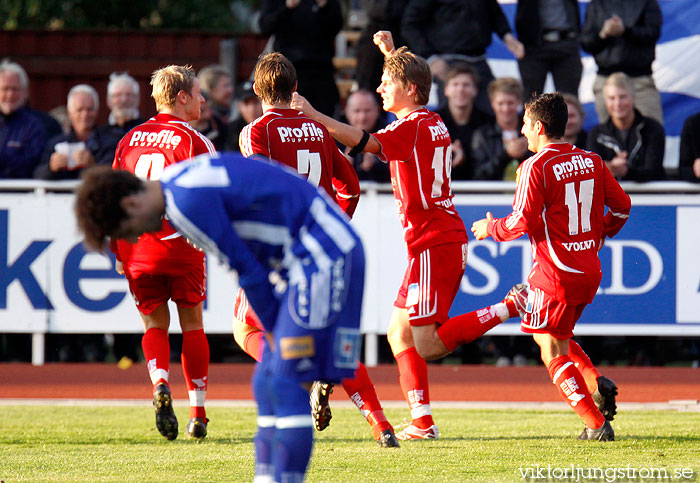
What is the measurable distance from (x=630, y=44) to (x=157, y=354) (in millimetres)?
6266

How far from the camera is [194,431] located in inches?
271

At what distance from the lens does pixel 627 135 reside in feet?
33.4

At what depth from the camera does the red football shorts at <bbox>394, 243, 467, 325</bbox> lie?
22.2ft

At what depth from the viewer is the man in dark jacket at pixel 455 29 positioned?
11.1m

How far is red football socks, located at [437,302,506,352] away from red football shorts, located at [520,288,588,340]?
0.78 ft

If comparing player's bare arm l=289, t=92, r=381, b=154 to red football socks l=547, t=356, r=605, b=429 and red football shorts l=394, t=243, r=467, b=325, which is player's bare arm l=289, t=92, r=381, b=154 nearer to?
red football shorts l=394, t=243, r=467, b=325

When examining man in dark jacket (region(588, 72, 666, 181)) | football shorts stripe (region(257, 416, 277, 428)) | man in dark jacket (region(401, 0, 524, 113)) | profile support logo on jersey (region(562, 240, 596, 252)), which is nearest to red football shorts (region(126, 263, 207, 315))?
profile support logo on jersey (region(562, 240, 596, 252))

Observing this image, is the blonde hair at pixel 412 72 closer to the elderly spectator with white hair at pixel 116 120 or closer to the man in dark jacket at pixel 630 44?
the elderly spectator with white hair at pixel 116 120

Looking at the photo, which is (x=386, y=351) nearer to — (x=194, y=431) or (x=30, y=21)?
(x=194, y=431)

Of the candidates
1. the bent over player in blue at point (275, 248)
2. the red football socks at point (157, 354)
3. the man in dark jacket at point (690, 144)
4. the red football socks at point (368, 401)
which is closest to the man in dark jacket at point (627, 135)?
the man in dark jacket at point (690, 144)

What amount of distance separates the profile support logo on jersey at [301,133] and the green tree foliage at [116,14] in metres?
19.6

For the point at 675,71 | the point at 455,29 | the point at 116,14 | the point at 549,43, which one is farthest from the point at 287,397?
the point at 116,14

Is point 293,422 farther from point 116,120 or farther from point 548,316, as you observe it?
point 116,120

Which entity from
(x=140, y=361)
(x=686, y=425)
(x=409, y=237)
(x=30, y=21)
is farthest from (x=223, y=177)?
(x=30, y=21)
